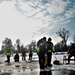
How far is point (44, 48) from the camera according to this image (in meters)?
16.3

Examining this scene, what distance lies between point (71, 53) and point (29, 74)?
9768 mm

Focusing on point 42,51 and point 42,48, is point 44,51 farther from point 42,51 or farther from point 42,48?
point 42,48

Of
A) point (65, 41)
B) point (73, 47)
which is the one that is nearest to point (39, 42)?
point (73, 47)

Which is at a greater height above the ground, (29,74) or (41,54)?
(41,54)

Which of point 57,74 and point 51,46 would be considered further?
point 51,46

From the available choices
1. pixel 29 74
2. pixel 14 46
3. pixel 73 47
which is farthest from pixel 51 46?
pixel 14 46

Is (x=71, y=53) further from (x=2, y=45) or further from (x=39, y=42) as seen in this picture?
(x=2, y=45)

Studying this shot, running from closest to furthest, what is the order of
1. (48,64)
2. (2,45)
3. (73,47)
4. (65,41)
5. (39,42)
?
(39,42) → (48,64) → (73,47) → (65,41) → (2,45)

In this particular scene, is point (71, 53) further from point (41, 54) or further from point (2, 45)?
point (2, 45)

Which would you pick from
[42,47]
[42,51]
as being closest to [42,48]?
[42,47]

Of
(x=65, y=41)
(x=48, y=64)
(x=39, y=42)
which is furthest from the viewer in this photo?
(x=65, y=41)

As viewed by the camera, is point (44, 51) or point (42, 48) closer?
point (42, 48)

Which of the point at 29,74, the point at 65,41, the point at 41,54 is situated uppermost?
the point at 65,41

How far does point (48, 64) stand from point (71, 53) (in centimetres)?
441
